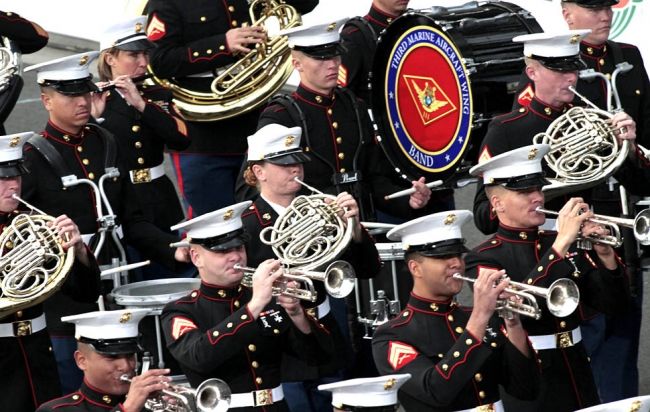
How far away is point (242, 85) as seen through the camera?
12938 mm

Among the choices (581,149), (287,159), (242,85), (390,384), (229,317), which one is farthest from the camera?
(242,85)

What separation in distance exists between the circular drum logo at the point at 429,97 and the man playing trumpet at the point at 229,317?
7.78 feet

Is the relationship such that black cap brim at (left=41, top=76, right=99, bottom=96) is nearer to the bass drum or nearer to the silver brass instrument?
the bass drum

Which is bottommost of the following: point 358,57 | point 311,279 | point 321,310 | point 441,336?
point 321,310

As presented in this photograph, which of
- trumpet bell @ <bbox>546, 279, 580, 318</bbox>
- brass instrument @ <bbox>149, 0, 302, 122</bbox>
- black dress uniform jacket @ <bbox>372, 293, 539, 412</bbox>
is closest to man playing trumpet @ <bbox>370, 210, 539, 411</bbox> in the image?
black dress uniform jacket @ <bbox>372, 293, 539, 412</bbox>

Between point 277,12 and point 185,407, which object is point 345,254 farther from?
point 277,12

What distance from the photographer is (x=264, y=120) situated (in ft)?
37.9

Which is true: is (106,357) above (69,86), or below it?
below

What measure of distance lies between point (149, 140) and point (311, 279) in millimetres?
2782

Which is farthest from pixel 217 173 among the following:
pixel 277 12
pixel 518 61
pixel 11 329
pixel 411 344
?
pixel 411 344

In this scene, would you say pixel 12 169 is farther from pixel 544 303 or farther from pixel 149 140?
pixel 544 303

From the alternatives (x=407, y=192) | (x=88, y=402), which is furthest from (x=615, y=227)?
(x=88, y=402)

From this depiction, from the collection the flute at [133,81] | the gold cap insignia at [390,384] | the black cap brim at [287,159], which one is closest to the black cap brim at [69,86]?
the flute at [133,81]

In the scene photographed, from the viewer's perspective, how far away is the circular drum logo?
39.5 ft
